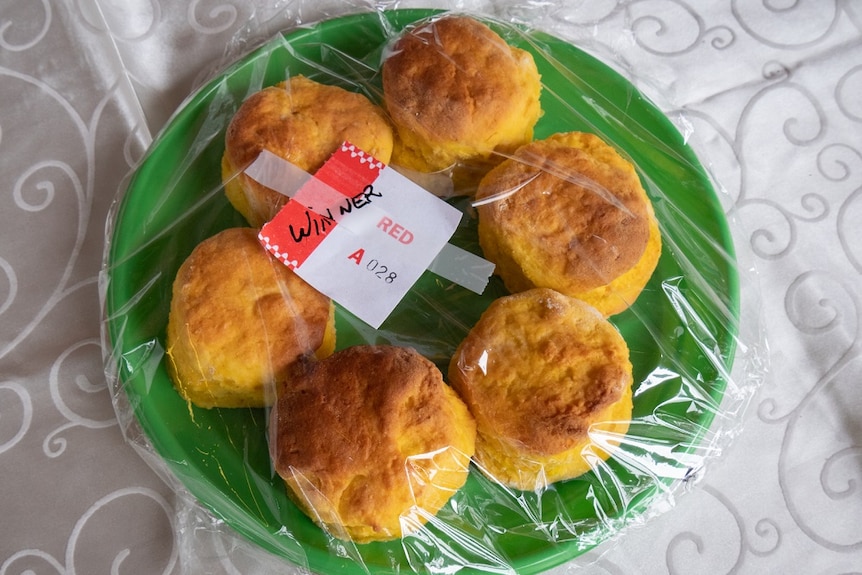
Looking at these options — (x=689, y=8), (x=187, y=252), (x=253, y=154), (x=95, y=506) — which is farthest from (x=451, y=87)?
(x=95, y=506)

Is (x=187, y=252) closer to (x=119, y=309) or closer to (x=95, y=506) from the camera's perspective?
(x=119, y=309)

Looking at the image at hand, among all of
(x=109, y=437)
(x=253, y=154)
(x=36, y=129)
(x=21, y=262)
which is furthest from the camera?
(x=36, y=129)

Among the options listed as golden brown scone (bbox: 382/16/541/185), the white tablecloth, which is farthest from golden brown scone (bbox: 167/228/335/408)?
golden brown scone (bbox: 382/16/541/185)

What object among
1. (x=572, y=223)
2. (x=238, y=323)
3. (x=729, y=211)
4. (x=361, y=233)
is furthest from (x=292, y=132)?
(x=729, y=211)

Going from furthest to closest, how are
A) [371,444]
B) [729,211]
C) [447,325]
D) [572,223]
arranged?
[729,211] < [447,325] < [572,223] < [371,444]

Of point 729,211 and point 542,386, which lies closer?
point 542,386

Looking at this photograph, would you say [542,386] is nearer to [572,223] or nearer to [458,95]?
[572,223]

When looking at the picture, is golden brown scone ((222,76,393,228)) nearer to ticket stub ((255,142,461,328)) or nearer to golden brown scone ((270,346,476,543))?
ticket stub ((255,142,461,328))
